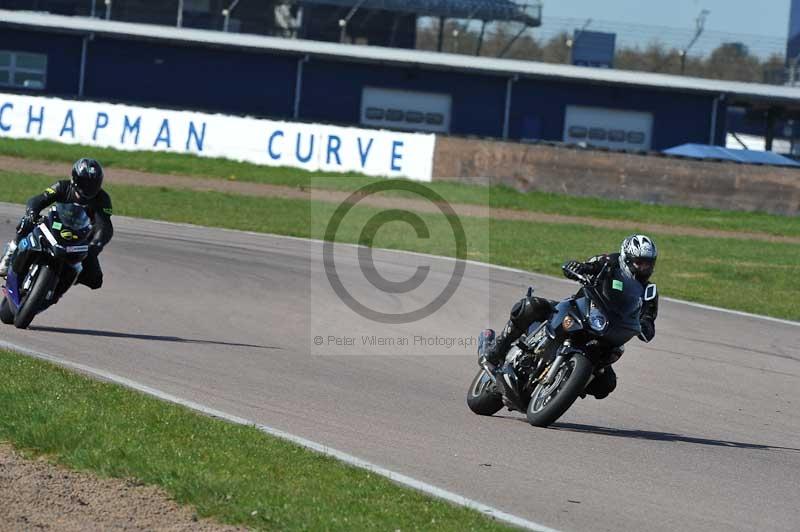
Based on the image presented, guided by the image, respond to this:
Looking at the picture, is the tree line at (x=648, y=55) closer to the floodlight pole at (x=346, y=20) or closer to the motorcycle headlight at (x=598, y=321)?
the floodlight pole at (x=346, y=20)

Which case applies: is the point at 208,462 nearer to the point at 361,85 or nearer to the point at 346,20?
the point at 361,85

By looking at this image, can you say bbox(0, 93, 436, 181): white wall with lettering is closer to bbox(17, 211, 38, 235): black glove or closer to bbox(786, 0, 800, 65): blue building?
bbox(17, 211, 38, 235): black glove

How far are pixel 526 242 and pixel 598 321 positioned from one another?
15224 mm

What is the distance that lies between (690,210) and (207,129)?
465 inches

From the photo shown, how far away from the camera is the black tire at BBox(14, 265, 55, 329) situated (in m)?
11.6

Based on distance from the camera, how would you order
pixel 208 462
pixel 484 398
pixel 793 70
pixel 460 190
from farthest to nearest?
pixel 793 70
pixel 460 190
pixel 484 398
pixel 208 462

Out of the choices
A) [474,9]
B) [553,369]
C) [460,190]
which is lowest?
[553,369]

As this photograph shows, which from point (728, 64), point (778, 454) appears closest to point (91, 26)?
point (728, 64)

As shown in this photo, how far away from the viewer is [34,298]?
1157 centimetres

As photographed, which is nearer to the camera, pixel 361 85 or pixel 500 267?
pixel 500 267

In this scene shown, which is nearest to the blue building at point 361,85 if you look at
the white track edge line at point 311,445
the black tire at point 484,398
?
the white track edge line at point 311,445

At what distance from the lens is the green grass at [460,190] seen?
95.8 ft

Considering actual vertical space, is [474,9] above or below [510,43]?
above

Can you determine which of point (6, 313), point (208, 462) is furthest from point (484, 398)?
point (6, 313)
